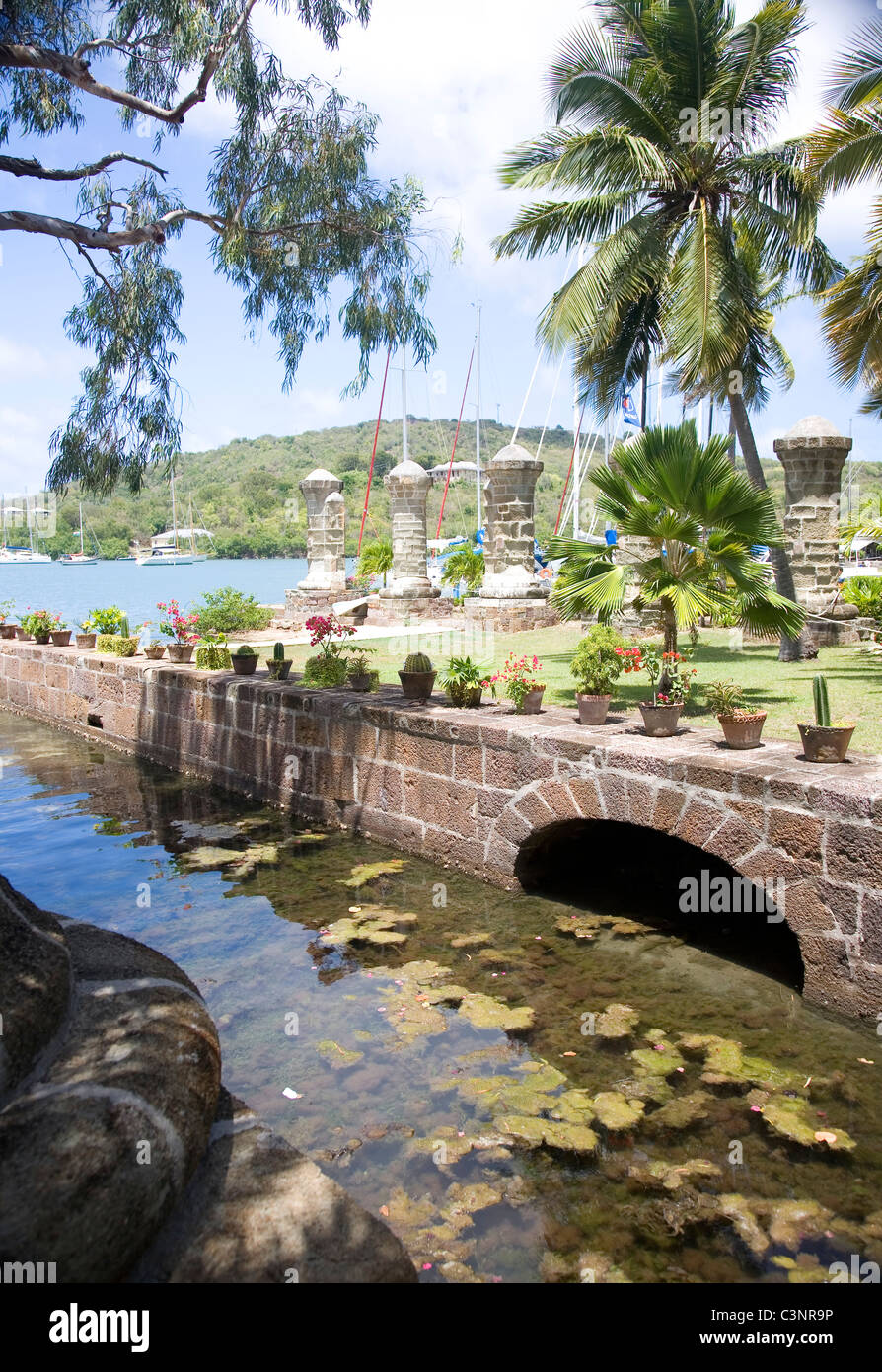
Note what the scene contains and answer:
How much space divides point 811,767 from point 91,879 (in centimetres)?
580

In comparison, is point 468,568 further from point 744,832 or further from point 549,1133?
point 549,1133

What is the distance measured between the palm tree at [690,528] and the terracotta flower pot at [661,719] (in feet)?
4.02

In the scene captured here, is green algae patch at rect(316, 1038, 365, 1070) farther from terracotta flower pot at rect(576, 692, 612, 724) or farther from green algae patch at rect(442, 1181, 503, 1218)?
terracotta flower pot at rect(576, 692, 612, 724)

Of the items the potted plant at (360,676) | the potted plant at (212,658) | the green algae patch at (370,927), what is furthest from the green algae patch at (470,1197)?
the potted plant at (212,658)

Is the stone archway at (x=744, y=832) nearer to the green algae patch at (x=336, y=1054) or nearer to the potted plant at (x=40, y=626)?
the green algae patch at (x=336, y=1054)

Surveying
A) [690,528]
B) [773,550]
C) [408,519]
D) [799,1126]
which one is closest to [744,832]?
[799,1126]

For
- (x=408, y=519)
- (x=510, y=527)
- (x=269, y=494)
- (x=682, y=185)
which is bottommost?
(x=510, y=527)

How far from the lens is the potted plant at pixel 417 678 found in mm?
8875

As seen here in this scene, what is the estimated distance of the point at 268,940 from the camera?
6883 millimetres

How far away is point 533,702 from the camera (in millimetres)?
8055

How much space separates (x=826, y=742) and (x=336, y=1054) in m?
3.31

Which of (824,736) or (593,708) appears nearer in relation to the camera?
(824,736)

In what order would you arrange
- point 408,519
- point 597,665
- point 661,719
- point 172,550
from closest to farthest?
point 661,719 < point 597,665 < point 408,519 < point 172,550
